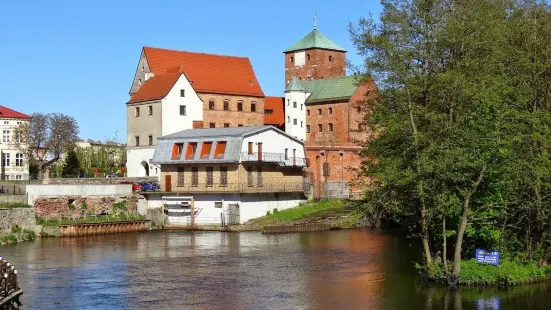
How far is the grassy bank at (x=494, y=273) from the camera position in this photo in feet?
101

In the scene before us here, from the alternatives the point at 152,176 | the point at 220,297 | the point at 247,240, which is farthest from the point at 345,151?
the point at 220,297

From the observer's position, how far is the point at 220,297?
29938 mm

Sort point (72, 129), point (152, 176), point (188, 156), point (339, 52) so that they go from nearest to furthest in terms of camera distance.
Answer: point (188, 156) → point (152, 176) → point (72, 129) → point (339, 52)

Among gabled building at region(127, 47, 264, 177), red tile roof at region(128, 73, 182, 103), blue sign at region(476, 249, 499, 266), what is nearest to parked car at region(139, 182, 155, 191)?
gabled building at region(127, 47, 264, 177)

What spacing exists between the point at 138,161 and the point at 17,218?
22776 mm

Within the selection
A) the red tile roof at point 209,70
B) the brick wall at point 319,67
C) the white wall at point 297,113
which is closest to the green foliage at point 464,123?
the red tile roof at point 209,70

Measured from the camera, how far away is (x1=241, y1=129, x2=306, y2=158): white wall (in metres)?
60.4

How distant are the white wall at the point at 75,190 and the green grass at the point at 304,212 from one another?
10808 millimetres

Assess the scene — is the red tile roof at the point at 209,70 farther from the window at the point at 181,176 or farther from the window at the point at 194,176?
the window at the point at 194,176

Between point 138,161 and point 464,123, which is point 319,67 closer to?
point 138,161

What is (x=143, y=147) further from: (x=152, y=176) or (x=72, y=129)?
(x=72, y=129)

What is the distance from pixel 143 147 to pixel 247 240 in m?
26.3

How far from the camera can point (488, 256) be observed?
102 feet

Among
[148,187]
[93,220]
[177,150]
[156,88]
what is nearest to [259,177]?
[177,150]
